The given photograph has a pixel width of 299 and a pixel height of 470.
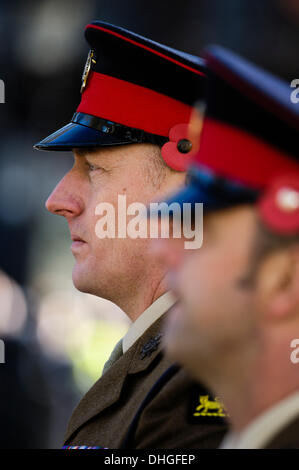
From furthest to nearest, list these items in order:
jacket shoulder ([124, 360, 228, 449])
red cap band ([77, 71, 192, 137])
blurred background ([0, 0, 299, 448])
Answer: blurred background ([0, 0, 299, 448]), red cap band ([77, 71, 192, 137]), jacket shoulder ([124, 360, 228, 449])

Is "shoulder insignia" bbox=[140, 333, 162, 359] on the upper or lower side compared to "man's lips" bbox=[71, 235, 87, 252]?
lower

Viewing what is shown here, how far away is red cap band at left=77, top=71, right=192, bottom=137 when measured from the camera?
9.91 ft

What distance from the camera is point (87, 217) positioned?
3047 millimetres

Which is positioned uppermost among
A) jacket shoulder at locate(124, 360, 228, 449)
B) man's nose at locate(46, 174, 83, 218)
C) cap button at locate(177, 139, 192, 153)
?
cap button at locate(177, 139, 192, 153)

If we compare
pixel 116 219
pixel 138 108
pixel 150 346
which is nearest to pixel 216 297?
pixel 150 346

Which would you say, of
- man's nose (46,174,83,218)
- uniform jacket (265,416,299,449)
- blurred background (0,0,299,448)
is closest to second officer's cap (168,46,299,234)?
uniform jacket (265,416,299,449)

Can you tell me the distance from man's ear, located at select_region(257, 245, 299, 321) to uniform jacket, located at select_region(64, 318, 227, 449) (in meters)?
0.70

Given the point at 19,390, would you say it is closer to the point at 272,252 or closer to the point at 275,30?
the point at 275,30

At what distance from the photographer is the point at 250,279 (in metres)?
1.81

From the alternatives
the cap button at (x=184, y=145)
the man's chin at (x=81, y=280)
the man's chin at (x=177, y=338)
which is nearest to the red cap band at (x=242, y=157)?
the man's chin at (x=177, y=338)

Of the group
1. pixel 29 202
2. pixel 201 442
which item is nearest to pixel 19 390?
pixel 29 202

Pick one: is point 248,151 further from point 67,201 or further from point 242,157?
point 67,201

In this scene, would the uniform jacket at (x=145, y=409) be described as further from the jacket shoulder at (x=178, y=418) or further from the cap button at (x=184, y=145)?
the cap button at (x=184, y=145)

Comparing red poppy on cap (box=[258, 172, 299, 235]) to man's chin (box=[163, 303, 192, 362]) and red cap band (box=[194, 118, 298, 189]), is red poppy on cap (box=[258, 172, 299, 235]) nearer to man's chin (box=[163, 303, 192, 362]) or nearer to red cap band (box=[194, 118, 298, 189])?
red cap band (box=[194, 118, 298, 189])
